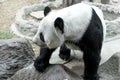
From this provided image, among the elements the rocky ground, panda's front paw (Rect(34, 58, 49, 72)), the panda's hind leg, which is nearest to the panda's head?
panda's front paw (Rect(34, 58, 49, 72))

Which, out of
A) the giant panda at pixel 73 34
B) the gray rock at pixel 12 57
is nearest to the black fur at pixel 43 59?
the giant panda at pixel 73 34

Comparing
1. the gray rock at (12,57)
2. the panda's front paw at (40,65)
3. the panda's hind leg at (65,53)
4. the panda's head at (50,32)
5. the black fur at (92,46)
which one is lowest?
the gray rock at (12,57)

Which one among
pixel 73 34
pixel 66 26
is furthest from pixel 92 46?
pixel 66 26

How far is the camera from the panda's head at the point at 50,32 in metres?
3.34

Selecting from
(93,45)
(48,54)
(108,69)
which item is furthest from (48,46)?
(108,69)

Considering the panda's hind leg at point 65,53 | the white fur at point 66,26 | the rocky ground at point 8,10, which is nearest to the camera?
the white fur at point 66,26

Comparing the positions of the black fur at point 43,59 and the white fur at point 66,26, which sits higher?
the white fur at point 66,26

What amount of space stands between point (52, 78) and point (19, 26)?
352cm

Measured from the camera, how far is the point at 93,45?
366 cm

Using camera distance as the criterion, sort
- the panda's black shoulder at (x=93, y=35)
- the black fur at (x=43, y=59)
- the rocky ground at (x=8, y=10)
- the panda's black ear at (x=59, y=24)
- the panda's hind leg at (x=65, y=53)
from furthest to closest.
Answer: the rocky ground at (x=8, y=10), the panda's hind leg at (x=65, y=53), the black fur at (x=43, y=59), the panda's black shoulder at (x=93, y=35), the panda's black ear at (x=59, y=24)

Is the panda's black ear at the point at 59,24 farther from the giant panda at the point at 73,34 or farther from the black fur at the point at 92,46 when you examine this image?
the black fur at the point at 92,46

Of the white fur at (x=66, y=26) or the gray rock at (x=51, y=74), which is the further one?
the gray rock at (x=51, y=74)

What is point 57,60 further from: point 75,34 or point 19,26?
point 19,26

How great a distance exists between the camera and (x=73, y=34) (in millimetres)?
3508
